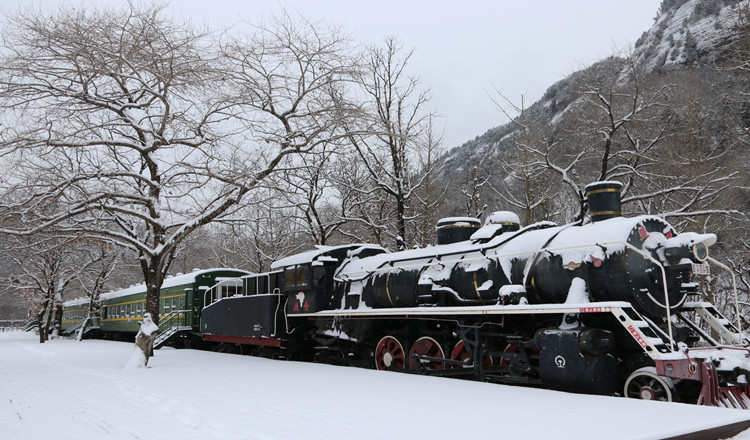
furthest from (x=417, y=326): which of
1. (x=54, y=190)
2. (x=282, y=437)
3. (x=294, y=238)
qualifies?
(x=294, y=238)

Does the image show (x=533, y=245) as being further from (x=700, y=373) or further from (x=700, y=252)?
(x=700, y=373)

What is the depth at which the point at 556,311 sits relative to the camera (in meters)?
7.95

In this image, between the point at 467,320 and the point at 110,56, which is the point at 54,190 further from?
the point at 467,320

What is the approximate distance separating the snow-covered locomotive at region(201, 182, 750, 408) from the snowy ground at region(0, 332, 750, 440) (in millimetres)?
754

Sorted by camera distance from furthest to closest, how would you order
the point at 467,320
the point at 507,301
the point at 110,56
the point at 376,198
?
1. the point at 376,198
2. the point at 110,56
3. the point at 467,320
4. the point at 507,301

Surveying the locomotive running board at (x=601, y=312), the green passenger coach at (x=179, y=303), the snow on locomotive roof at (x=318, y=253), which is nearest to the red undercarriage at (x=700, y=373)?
the locomotive running board at (x=601, y=312)

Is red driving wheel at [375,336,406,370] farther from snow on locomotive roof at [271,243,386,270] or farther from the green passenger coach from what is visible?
A: the green passenger coach

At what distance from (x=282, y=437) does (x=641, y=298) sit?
562 cm

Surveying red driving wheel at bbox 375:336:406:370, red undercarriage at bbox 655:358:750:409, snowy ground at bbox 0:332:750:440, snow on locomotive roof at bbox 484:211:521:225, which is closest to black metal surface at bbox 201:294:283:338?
red driving wheel at bbox 375:336:406:370

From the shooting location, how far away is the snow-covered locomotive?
7.28m

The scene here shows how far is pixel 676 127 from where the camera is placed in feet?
80.4

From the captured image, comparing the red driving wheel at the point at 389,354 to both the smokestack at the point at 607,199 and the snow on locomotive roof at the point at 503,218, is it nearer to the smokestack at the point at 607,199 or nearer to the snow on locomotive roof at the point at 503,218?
the snow on locomotive roof at the point at 503,218

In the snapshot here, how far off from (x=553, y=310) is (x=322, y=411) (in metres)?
3.78

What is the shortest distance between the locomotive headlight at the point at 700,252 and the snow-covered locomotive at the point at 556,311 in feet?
0.06
